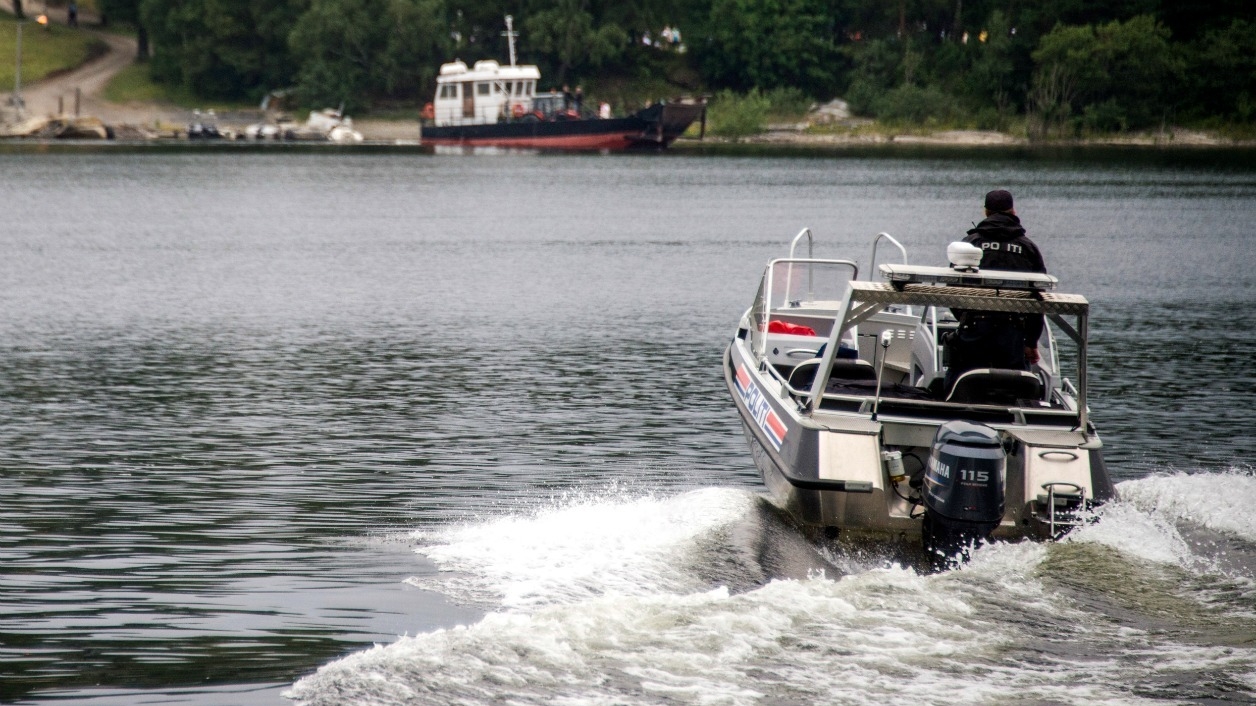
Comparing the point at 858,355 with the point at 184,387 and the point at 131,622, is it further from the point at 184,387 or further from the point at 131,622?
the point at 184,387

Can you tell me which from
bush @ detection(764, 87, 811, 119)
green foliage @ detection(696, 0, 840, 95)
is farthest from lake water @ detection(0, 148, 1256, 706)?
green foliage @ detection(696, 0, 840, 95)

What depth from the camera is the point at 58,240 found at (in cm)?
3675

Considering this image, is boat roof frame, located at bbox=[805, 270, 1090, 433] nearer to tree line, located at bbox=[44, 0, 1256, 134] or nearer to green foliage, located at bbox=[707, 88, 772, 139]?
tree line, located at bbox=[44, 0, 1256, 134]

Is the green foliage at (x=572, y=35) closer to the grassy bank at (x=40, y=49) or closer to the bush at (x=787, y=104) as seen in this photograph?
the bush at (x=787, y=104)

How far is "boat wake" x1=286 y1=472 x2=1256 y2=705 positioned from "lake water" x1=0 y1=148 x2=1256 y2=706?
2cm

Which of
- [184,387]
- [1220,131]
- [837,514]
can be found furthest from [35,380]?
[1220,131]

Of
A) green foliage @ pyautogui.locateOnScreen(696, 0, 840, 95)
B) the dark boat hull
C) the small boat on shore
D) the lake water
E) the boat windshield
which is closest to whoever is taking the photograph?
the lake water

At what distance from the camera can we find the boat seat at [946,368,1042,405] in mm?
10164

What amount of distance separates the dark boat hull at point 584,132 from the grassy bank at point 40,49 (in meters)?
32.1

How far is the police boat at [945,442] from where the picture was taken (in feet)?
30.1

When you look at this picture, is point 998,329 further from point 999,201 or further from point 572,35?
point 572,35

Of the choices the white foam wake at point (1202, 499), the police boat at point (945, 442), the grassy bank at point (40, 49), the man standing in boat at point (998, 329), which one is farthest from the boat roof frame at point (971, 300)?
the grassy bank at point (40, 49)

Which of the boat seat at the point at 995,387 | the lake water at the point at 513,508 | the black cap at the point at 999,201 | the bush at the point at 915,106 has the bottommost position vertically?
the lake water at the point at 513,508

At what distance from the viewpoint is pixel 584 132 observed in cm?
9100
